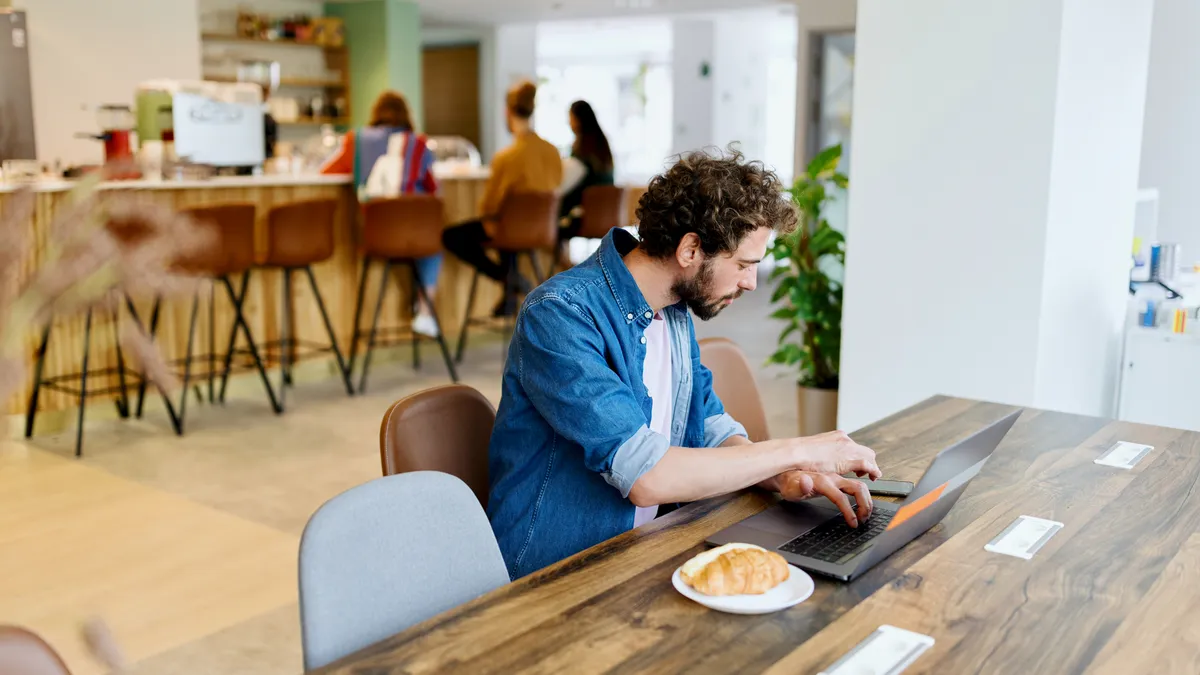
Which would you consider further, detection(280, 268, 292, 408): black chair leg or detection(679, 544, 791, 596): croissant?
detection(280, 268, 292, 408): black chair leg

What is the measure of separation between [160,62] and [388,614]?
297 inches

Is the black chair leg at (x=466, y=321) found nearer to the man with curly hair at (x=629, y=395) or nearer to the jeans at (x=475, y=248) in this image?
the jeans at (x=475, y=248)

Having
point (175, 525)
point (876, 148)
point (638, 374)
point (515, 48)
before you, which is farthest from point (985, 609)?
point (515, 48)

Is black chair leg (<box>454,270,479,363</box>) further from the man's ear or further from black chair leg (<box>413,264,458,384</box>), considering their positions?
the man's ear

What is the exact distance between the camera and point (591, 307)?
1.65m

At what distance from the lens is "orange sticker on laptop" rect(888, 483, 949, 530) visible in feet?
4.37

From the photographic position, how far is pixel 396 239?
5.24 meters

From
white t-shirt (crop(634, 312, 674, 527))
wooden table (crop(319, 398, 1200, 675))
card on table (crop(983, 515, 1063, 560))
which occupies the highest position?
white t-shirt (crop(634, 312, 674, 527))

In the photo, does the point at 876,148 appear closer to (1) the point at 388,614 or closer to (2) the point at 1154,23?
(2) the point at 1154,23

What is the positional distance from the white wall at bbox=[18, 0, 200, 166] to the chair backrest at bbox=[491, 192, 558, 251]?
3108 millimetres

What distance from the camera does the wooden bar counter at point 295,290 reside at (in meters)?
4.61

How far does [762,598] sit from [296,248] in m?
4.11

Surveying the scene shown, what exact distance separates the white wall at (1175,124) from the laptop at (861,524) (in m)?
3.19

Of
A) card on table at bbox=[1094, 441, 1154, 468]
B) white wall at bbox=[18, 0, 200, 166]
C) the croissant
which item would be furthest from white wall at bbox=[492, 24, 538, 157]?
the croissant
